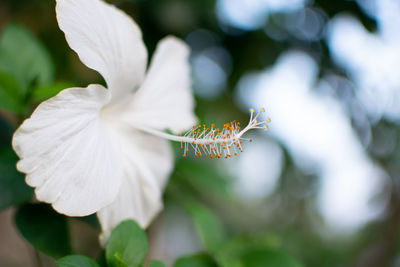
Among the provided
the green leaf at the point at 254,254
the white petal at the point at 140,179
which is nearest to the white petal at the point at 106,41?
the white petal at the point at 140,179

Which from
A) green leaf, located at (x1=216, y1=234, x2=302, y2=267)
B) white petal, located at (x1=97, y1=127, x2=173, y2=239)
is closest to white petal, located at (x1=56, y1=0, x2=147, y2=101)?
white petal, located at (x1=97, y1=127, x2=173, y2=239)

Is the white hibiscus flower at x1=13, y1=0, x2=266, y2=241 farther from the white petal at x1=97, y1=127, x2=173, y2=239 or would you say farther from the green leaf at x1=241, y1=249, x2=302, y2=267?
the green leaf at x1=241, y1=249, x2=302, y2=267

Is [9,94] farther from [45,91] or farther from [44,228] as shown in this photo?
[44,228]

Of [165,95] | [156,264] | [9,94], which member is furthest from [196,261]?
[9,94]

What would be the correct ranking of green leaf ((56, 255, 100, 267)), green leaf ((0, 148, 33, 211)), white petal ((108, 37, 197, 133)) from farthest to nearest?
white petal ((108, 37, 197, 133))
green leaf ((0, 148, 33, 211))
green leaf ((56, 255, 100, 267))

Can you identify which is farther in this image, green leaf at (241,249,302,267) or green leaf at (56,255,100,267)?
green leaf at (241,249,302,267)

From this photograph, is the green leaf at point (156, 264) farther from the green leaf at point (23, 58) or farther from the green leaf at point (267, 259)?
the green leaf at point (23, 58)
